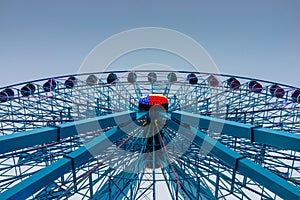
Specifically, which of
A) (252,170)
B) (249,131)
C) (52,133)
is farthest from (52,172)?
(249,131)

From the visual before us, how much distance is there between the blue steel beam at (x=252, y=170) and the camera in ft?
16.1

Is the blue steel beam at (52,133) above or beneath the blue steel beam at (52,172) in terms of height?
above

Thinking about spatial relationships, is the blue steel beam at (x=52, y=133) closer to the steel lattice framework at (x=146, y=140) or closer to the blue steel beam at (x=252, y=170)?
the steel lattice framework at (x=146, y=140)

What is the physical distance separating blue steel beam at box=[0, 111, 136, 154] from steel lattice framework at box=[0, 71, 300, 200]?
3cm

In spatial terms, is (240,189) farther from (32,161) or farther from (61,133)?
(32,161)

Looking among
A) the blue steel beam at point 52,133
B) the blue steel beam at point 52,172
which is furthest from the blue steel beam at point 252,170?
the blue steel beam at point 52,172

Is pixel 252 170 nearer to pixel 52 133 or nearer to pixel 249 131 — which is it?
pixel 249 131

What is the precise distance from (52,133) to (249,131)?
5634 mm

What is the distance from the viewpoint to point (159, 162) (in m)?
11.8

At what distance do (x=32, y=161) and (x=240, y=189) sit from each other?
10.5m

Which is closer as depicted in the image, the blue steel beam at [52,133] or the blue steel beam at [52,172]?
the blue steel beam at [52,172]

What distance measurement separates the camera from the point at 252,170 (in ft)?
18.2

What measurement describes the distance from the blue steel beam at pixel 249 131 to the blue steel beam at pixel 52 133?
7.88 ft

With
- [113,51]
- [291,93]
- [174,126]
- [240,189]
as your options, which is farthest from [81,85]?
[291,93]
